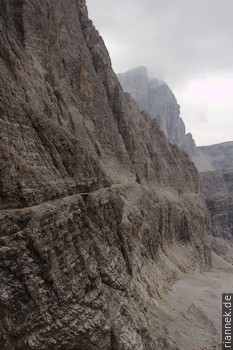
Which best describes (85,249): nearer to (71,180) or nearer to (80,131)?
(71,180)

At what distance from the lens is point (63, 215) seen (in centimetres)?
2430

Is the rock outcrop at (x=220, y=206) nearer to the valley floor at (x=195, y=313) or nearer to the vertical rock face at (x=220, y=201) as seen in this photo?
the vertical rock face at (x=220, y=201)

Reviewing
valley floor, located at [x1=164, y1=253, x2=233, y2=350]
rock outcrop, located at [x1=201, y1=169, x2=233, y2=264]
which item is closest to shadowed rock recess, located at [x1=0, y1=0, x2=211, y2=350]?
valley floor, located at [x1=164, y1=253, x2=233, y2=350]

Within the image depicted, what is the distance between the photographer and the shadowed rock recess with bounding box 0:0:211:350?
20.0m

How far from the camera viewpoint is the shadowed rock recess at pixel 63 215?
20.0 m

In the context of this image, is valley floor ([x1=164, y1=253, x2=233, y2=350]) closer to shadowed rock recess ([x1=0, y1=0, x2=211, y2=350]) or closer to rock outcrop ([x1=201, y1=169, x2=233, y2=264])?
shadowed rock recess ([x1=0, y1=0, x2=211, y2=350])

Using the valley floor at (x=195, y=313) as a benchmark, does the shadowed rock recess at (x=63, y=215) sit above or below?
above

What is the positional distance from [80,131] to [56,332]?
3254cm

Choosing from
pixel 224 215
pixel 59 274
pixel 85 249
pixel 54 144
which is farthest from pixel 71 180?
pixel 224 215

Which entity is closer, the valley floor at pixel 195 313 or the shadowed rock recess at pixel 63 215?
the shadowed rock recess at pixel 63 215

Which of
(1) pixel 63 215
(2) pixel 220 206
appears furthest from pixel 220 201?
(1) pixel 63 215

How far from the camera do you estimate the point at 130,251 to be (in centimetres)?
3741

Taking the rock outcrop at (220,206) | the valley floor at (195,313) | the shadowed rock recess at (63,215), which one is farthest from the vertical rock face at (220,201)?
the shadowed rock recess at (63,215)

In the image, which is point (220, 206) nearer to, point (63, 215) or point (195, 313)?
point (195, 313)
